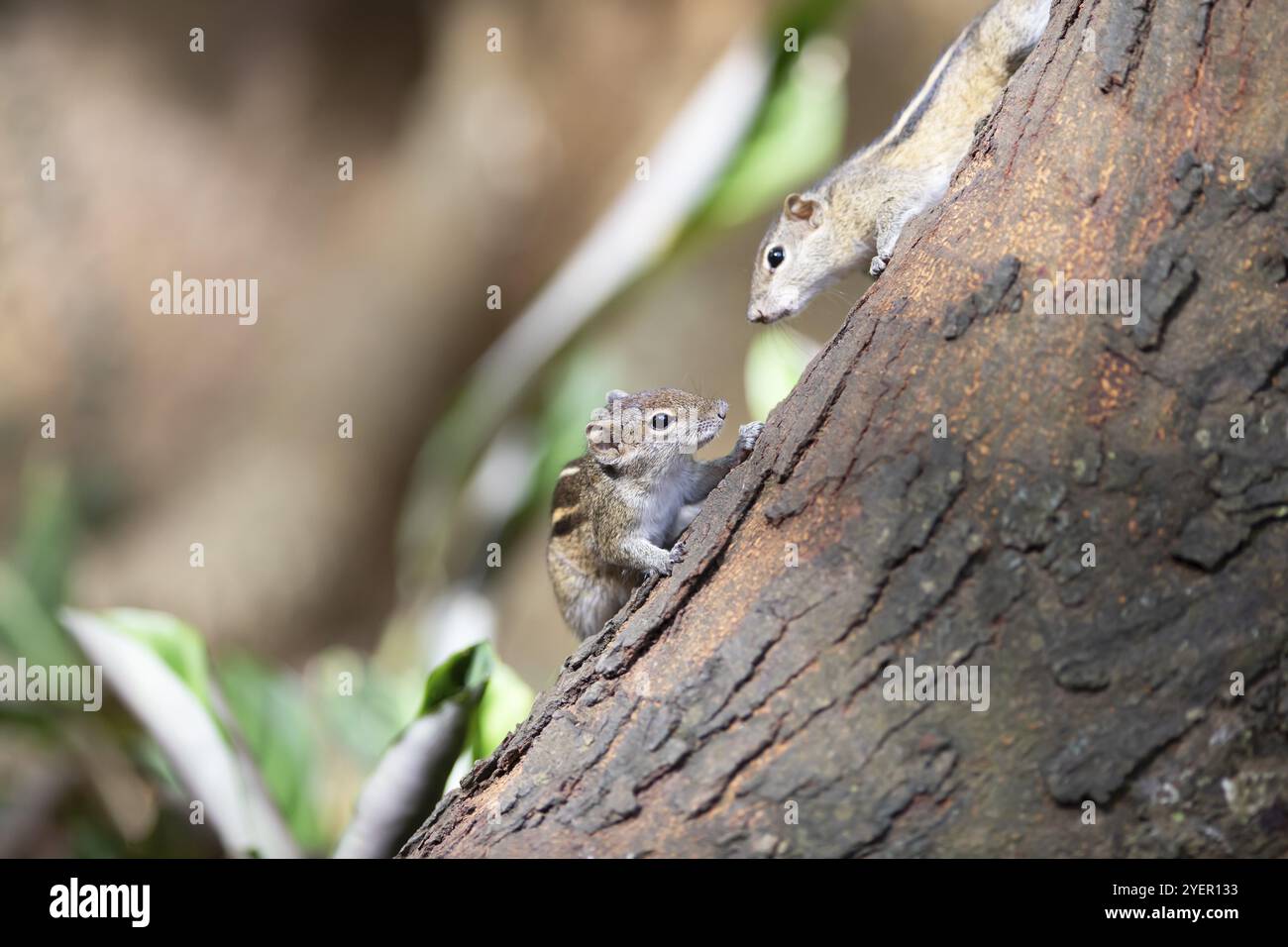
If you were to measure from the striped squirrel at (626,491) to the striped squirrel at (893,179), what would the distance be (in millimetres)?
550

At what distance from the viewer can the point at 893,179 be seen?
2875mm

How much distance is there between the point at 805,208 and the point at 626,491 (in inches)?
40.8

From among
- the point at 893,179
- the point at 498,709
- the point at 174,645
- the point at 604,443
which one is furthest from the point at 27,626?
the point at 893,179

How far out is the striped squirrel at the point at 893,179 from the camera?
2.59 metres

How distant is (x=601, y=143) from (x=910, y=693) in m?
4.64

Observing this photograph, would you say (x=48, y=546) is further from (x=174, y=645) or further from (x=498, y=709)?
(x=498, y=709)

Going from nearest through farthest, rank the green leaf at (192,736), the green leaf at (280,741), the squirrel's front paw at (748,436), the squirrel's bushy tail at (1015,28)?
the squirrel's front paw at (748,436) → the squirrel's bushy tail at (1015,28) → the green leaf at (192,736) → the green leaf at (280,741)

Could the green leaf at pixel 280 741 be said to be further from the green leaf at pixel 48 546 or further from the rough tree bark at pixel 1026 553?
the rough tree bark at pixel 1026 553

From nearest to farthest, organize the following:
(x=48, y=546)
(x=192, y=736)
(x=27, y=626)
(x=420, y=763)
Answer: (x=420, y=763), (x=192, y=736), (x=27, y=626), (x=48, y=546)

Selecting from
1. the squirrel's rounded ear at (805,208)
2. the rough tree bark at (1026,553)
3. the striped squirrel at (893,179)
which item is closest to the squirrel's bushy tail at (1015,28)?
the striped squirrel at (893,179)

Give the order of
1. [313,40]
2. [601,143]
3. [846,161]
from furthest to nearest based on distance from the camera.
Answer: [601,143] < [313,40] < [846,161]

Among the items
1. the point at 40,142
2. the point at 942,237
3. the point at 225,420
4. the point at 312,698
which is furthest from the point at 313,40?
the point at 942,237
